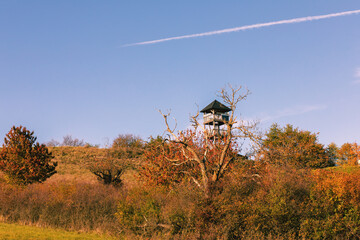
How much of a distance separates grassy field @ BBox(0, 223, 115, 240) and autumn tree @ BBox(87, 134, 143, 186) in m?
11.9

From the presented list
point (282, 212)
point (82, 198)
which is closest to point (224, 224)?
point (282, 212)

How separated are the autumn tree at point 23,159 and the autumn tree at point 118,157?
4782 mm

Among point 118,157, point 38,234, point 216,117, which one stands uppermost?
point 216,117

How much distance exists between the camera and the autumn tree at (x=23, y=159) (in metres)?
28.9

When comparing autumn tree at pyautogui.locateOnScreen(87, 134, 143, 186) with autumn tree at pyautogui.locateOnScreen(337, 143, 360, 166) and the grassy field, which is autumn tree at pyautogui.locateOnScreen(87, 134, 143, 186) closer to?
the grassy field

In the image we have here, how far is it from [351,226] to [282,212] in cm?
315

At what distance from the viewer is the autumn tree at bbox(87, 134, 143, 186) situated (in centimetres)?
3136

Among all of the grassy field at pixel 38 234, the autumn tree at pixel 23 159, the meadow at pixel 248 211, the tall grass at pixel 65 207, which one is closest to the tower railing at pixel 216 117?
the autumn tree at pixel 23 159

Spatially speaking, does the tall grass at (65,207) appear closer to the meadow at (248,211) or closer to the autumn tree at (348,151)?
the meadow at (248,211)

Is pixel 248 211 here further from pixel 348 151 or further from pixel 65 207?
pixel 348 151

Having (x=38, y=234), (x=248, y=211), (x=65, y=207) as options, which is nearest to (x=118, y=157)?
(x=65, y=207)

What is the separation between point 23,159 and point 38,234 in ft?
49.6

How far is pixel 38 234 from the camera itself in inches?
631

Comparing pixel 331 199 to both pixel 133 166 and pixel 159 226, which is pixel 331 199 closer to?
pixel 159 226
